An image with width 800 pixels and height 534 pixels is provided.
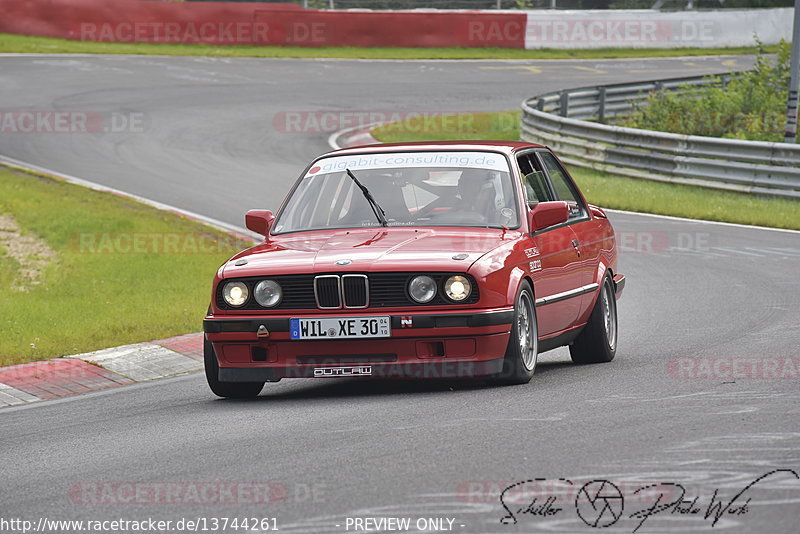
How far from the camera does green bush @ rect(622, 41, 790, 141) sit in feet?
83.2

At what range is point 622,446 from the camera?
5.94 m

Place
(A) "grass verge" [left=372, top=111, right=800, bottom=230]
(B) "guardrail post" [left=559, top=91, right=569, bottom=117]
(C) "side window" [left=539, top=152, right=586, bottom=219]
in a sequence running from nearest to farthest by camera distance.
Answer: (C) "side window" [left=539, top=152, right=586, bottom=219], (A) "grass verge" [left=372, top=111, right=800, bottom=230], (B) "guardrail post" [left=559, top=91, right=569, bottom=117]

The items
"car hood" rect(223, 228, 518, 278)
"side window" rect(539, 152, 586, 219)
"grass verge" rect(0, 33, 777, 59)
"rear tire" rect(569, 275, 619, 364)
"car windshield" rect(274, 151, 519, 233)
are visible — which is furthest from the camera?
"grass verge" rect(0, 33, 777, 59)

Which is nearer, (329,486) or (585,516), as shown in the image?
(585,516)

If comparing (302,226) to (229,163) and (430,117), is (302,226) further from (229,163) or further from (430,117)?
(430,117)

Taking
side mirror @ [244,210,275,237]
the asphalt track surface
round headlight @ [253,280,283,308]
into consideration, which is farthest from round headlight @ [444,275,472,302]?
side mirror @ [244,210,275,237]

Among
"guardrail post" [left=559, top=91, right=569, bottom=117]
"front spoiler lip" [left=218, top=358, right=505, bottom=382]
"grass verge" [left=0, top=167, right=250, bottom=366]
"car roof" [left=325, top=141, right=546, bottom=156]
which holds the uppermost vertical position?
"car roof" [left=325, top=141, right=546, bottom=156]

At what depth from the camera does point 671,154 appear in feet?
71.6

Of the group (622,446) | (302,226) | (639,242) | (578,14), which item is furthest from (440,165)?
(578,14)

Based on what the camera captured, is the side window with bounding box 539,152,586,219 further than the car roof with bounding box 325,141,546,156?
Yes

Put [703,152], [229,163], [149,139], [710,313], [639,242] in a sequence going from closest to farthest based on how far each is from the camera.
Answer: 1. [710,313]
2. [639,242]
3. [703,152]
4. [229,163]
5. [149,139]

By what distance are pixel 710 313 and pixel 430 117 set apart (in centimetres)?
1854

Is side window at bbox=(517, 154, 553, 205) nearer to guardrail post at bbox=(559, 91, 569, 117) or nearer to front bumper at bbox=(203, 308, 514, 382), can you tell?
front bumper at bbox=(203, 308, 514, 382)
